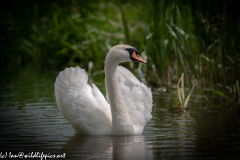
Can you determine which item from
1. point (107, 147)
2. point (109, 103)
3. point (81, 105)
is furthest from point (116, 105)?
point (107, 147)

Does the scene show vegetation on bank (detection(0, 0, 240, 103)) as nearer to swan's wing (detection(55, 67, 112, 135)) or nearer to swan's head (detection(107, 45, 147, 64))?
Result: swan's head (detection(107, 45, 147, 64))

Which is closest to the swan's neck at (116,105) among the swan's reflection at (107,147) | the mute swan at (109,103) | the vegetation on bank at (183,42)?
the mute swan at (109,103)

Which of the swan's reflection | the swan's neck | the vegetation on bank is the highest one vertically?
the vegetation on bank

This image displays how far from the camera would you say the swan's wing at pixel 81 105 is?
25.0 feet

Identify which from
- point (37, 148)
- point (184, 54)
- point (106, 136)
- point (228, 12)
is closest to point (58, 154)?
point (37, 148)

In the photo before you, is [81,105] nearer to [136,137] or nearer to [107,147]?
[136,137]

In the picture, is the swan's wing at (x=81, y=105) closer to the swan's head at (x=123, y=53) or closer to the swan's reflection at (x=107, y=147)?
the swan's reflection at (x=107, y=147)

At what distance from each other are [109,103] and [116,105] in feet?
0.80

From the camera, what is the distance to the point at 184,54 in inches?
424

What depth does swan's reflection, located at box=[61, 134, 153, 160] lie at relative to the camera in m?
6.34

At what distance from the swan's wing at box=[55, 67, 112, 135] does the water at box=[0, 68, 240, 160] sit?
0.16 meters

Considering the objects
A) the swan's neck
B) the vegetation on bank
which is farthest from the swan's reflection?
the vegetation on bank

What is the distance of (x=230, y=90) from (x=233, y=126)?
5.01ft

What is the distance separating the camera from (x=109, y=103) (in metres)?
7.94
